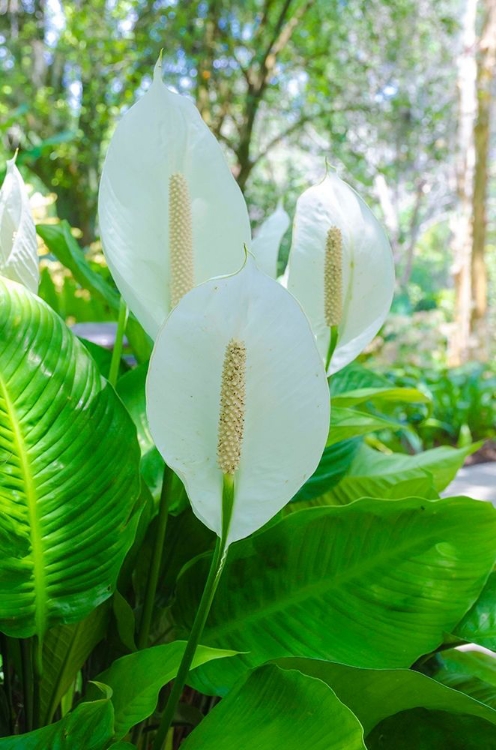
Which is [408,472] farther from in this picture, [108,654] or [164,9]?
[164,9]

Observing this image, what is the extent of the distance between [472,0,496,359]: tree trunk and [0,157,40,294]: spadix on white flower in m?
4.49

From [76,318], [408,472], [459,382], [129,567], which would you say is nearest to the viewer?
[129,567]

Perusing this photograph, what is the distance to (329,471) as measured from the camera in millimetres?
625

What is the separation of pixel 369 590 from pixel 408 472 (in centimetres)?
25

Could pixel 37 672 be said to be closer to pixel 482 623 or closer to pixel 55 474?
pixel 55 474

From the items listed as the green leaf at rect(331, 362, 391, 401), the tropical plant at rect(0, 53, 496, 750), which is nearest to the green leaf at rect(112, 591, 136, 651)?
the tropical plant at rect(0, 53, 496, 750)

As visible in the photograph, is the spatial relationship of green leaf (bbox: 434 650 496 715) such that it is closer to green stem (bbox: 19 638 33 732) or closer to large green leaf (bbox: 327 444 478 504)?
large green leaf (bbox: 327 444 478 504)

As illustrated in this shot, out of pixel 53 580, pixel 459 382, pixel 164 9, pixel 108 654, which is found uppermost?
pixel 164 9

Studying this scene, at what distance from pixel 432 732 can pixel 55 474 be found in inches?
11.9

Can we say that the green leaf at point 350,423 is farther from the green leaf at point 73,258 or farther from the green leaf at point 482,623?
the green leaf at point 73,258

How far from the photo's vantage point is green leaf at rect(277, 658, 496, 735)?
43cm

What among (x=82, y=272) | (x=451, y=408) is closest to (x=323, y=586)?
(x=82, y=272)

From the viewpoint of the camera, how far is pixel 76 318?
224 centimetres

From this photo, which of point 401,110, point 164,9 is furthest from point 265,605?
point 401,110
